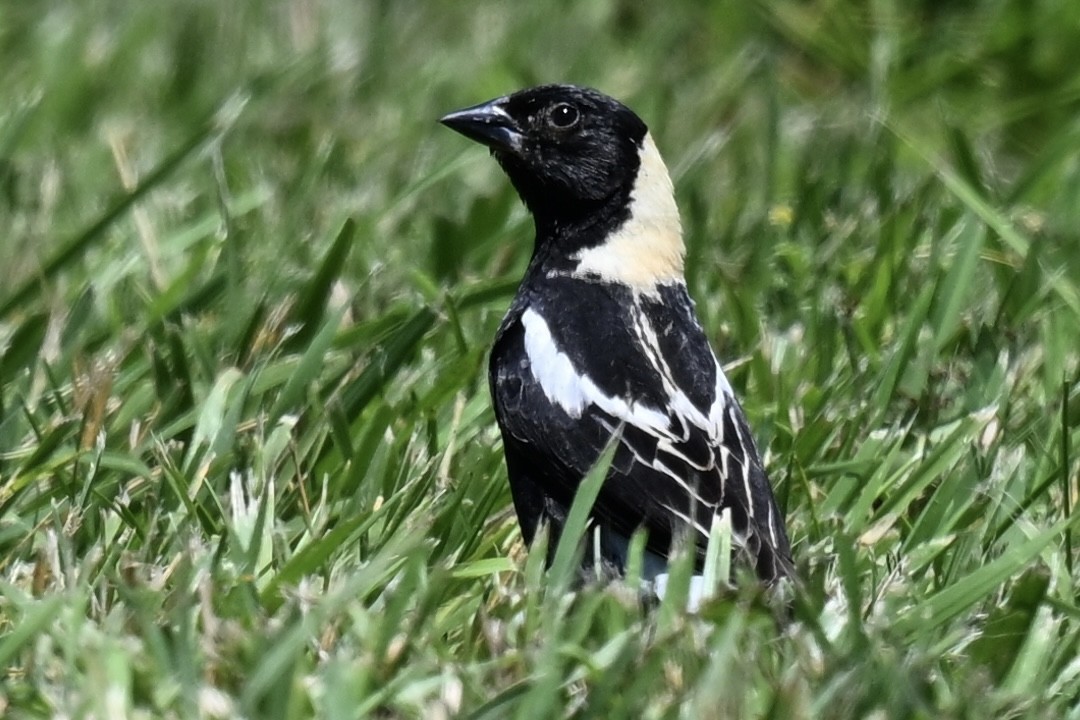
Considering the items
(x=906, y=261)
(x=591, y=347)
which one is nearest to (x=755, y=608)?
(x=591, y=347)

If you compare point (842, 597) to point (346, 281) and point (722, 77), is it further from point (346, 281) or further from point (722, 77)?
point (722, 77)

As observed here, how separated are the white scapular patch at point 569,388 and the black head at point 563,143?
38 cm

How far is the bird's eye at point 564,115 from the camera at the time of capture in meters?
3.45

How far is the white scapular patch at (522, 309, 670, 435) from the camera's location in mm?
2930

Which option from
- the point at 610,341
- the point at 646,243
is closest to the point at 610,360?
the point at 610,341

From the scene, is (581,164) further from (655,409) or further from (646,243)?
(655,409)

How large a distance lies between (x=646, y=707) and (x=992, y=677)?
58 cm

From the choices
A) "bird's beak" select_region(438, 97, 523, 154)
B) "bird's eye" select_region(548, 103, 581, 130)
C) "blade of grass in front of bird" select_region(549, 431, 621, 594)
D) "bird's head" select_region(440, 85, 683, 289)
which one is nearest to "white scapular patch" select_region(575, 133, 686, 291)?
"bird's head" select_region(440, 85, 683, 289)

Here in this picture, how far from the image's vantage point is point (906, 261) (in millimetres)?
4043

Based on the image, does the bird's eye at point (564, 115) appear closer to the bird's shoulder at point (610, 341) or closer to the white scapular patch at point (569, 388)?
the bird's shoulder at point (610, 341)

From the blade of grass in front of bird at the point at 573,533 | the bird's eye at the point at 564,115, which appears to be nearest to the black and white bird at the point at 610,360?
the bird's eye at the point at 564,115

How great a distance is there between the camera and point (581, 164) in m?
3.43

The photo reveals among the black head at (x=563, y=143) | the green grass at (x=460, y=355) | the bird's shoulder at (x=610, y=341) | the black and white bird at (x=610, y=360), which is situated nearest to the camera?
the green grass at (x=460, y=355)

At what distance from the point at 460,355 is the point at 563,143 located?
44 centimetres
